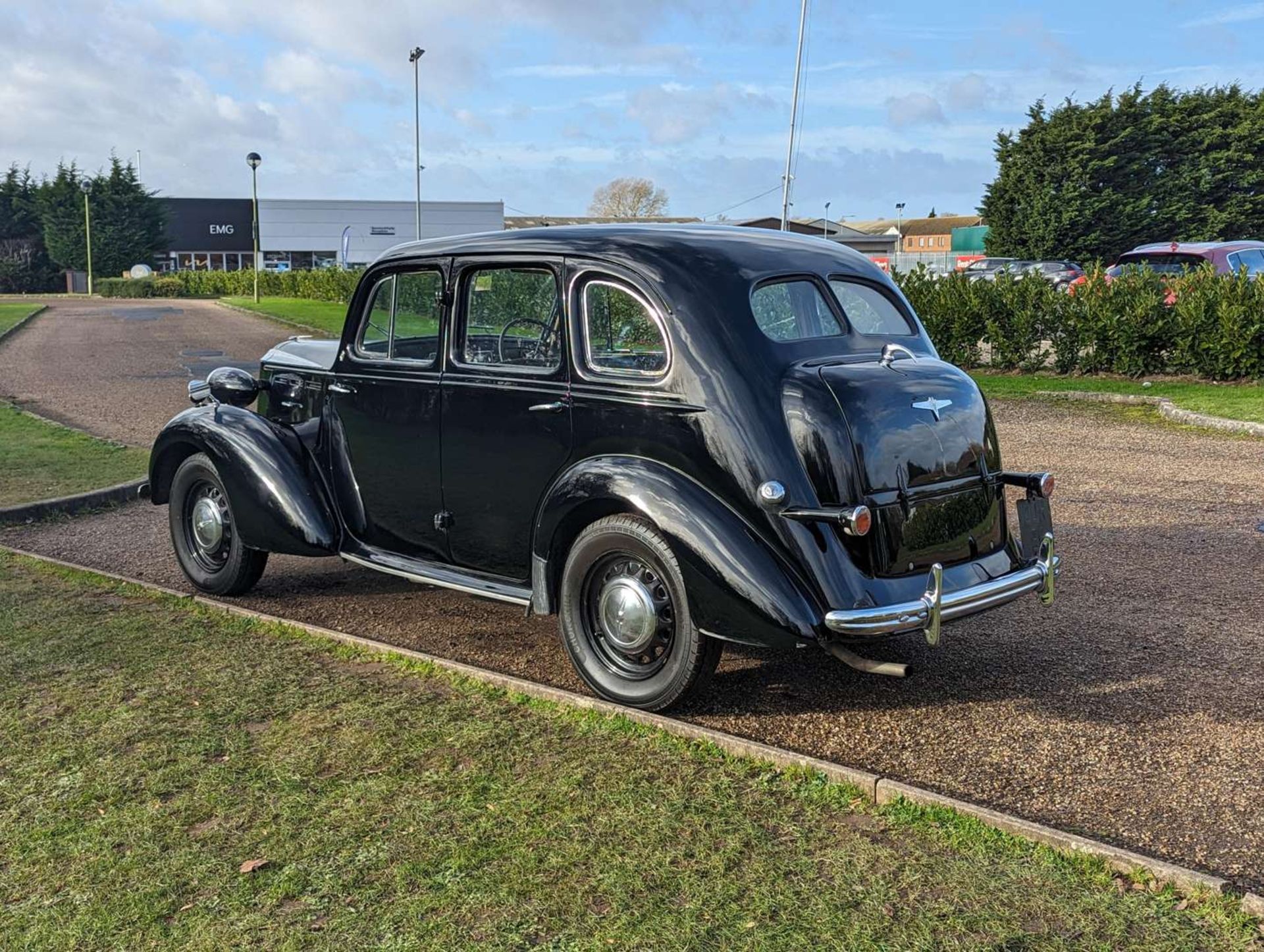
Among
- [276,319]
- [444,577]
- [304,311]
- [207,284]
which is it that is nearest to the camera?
[444,577]

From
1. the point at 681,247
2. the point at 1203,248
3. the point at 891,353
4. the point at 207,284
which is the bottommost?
the point at 891,353

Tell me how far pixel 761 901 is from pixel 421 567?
2.84 m

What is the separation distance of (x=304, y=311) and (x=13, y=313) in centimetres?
954

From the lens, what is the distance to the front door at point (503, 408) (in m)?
5.10

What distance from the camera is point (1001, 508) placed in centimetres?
512

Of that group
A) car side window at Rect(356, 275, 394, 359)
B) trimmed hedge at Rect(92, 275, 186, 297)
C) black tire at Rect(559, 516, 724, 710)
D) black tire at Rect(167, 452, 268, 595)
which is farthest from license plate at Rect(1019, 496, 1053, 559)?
trimmed hedge at Rect(92, 275, 186, 297)

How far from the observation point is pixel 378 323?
234 inches

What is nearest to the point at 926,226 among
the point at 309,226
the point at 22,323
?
the point at 309,226

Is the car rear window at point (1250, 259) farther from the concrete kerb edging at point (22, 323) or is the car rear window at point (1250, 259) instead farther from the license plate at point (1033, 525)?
the concrete kerb edging at point (22, 323)

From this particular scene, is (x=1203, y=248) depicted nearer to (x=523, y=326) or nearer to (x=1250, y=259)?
(x=1250, y=259)

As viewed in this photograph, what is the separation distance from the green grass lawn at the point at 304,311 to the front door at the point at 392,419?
15399 mm

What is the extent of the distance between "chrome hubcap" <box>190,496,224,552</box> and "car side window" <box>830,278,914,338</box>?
3.52 metres

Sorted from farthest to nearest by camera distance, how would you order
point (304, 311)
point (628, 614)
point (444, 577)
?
1. point (304, 311)
2. point (444, 577)
3. point (628, 614)

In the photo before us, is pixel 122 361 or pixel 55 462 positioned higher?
pixel 122 361
